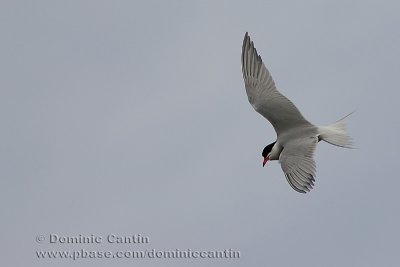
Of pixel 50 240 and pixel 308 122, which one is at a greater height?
pixel 308 122

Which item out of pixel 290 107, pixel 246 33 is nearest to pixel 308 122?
pixel 290 107

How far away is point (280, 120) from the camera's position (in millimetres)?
18609

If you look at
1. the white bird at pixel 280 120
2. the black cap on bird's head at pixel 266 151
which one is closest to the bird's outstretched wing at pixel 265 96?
the white bird at pixel 280 120

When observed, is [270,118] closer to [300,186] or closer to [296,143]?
[296,143]

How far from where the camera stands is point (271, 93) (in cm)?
1853

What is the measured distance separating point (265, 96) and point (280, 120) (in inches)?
18.7

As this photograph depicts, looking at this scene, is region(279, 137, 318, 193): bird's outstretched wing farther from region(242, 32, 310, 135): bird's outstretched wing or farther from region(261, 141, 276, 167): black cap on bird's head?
region(261, 141, 276, 167): black cap on bird's head

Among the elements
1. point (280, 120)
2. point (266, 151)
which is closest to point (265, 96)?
point (280, 120)

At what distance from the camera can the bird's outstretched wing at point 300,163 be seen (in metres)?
16.7

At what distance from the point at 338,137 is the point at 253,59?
192 centimetres

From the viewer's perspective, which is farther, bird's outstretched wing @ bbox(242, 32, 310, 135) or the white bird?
bird's outstretched wing @ bbox(242, 32, 310, 135)

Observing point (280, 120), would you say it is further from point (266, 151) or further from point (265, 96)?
point (266, 151)

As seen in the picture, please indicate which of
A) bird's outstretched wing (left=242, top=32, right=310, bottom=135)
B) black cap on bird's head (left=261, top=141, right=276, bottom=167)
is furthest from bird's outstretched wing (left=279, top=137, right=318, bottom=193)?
black cap on bird's head (left=261, top=141, right=276, bottom=167)

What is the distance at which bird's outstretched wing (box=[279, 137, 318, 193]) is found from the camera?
54.6 ft
